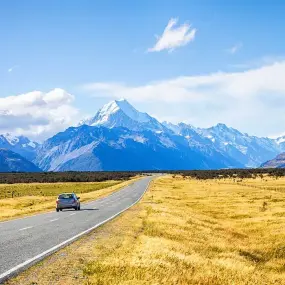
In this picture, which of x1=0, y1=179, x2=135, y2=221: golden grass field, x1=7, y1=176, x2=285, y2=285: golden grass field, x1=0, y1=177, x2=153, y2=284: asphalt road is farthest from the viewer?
x1=0, y1=179, x2=135, y2=221: golden grass field

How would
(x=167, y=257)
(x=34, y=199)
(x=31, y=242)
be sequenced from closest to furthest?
(x=167, y=257) < (x=31, y=242) < (x=34, y=199)

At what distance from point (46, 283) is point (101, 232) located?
1354 centimetres

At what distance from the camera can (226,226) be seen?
3409 centimetres

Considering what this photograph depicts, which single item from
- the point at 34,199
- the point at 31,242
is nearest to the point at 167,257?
the point at 31,242

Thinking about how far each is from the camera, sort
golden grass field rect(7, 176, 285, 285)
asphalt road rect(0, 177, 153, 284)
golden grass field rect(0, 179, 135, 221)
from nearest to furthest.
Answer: golden grass field rect(7, 176, 285, 285)
asphalt road rect(0, 177, 153, 284)
golden grass field rect(0, 179, 135, 221)

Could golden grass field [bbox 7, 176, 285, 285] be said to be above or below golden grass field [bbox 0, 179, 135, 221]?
above

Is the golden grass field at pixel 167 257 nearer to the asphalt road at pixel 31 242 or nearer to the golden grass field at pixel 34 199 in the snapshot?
the asphalt road at pixel 31 242

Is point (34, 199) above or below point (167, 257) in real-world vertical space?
below

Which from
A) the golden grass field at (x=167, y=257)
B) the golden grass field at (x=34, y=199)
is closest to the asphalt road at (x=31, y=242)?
the golden grass field at (x=167, y=257)

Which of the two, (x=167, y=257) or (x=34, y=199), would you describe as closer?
(x=167, y=257)

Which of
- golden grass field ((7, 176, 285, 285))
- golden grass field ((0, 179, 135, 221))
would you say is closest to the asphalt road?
golden grass field ((7, 176, 285, 285))

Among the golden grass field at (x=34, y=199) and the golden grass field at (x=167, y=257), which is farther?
the golden grass field at (x=34, y=199)

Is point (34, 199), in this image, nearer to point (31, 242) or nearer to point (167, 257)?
point (31, 242)

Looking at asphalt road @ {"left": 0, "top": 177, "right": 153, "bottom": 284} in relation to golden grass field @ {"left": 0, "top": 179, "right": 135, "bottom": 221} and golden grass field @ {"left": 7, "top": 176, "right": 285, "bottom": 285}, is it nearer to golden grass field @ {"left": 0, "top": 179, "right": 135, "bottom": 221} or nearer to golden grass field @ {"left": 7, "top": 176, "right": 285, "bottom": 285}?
golden grass field @ {"left": 7, "top": 176, "right": 285, "bottom": 285}
